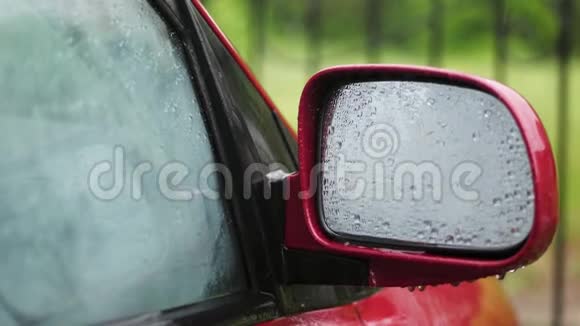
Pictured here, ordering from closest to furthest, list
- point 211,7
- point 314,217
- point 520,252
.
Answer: point 520,252 → point 314,217 → point 211,7

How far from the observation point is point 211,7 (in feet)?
19.5

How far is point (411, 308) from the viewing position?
2006 mm

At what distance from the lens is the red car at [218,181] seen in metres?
1.41

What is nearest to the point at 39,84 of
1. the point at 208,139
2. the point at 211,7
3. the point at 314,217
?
the point at 208,139

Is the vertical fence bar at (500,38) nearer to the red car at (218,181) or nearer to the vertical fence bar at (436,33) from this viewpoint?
the vertical fence bar at (436,33)

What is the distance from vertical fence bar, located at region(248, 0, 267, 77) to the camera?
20.3 feet

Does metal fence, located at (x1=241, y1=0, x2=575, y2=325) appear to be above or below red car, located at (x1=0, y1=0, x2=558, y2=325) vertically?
below

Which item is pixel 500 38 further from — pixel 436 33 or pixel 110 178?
Answer: pixel 110 178

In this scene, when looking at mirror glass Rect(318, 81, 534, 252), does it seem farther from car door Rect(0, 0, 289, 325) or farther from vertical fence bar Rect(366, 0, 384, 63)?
vertical fence bar Rect(366, 0, 384, 63)

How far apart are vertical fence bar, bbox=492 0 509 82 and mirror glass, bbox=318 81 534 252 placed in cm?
442

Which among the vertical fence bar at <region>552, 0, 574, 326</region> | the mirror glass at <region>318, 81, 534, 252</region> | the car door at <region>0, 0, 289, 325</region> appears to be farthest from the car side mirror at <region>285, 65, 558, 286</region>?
the vertical fence bar at <region>552, 0, 574, 326</region>

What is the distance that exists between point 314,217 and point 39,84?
0.46 m

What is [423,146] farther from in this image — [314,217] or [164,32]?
[164,32]

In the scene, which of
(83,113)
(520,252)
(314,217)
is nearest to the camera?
(520,252)
